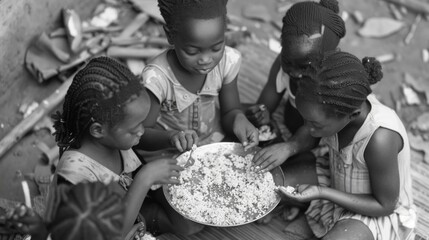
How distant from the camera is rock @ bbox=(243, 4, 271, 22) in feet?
14.0

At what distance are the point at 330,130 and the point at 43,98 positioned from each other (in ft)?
6.37

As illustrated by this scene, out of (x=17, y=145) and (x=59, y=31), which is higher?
(x=59, y=31)

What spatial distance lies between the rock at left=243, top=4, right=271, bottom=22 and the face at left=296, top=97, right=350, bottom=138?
2100 mm

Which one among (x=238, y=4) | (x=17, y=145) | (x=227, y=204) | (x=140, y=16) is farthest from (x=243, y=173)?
(x=238, y=4)

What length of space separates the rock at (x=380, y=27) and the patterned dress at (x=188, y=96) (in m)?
1.84

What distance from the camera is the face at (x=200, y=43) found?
2.35 m

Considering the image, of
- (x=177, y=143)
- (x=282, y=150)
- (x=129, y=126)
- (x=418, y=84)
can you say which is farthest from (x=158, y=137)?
(x=418, y=84)

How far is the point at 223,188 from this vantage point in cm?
253

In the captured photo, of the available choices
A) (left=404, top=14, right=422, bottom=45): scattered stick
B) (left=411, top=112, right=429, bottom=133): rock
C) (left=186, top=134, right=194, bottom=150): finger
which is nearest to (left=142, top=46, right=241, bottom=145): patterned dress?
(left=186, top=134, right=194, bottom=150): finger

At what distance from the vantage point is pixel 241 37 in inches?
150

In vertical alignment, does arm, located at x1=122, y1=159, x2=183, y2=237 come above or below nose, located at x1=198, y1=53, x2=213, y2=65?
below

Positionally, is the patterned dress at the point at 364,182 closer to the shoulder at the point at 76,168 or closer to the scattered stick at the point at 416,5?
the shoulder at the point at 76,168

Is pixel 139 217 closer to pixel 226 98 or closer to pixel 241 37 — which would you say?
pixel 226 98

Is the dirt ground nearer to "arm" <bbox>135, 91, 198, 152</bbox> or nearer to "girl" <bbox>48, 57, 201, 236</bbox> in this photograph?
"arm" <bbox>135, 91, 198, 152</bbox>
